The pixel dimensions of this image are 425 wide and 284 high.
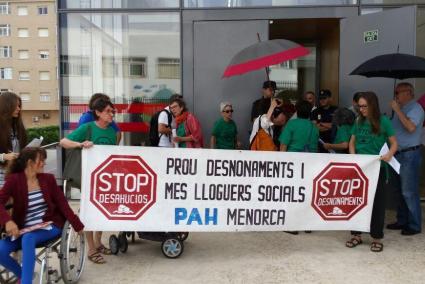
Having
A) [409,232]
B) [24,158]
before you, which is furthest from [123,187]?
[409,232]

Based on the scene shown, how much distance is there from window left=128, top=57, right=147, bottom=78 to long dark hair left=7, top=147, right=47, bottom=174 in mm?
3651

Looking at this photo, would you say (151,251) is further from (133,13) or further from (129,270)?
(133,13)

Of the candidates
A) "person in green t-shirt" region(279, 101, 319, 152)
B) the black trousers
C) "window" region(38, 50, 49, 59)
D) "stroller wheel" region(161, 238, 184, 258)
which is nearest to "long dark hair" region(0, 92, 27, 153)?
"stroller wheel" region(161, 238, 184, 258)

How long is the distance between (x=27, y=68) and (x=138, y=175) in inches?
2672

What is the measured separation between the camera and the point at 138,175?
4559mm

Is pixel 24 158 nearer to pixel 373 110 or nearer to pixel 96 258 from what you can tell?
pixel 96 258

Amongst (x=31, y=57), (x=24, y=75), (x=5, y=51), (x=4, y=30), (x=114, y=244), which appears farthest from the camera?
(x=4, y=30)

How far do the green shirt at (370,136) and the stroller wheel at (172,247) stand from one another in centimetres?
216

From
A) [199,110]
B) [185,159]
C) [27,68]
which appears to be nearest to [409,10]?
[199,110]

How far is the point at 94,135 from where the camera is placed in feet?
14.9

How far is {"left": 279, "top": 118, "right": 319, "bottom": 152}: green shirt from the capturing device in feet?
17.9

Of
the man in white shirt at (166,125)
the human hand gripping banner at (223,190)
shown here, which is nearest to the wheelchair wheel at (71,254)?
the human hand gripping banner at (223,190)

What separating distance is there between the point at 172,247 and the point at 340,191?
6.05 ft

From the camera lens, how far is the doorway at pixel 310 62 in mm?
8328
